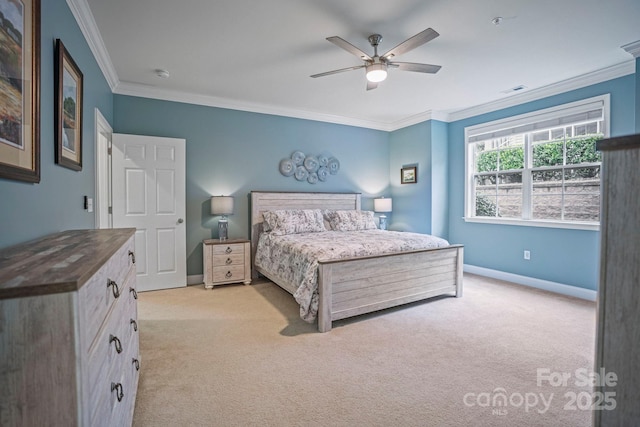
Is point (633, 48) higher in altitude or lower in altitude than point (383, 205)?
higher

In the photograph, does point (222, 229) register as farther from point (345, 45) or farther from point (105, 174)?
point (345, 45)

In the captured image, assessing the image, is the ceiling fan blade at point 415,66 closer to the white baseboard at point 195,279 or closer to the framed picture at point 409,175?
the framed picture at point 409,175

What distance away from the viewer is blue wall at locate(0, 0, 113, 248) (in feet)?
4.55

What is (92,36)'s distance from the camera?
8.68ft

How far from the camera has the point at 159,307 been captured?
11.2 ft

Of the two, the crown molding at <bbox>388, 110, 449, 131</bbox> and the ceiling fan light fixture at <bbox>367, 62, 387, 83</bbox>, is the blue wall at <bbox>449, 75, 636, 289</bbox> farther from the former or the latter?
the ceiling fan light fixture at <bbox>367, 62, 387, 83</bbox>

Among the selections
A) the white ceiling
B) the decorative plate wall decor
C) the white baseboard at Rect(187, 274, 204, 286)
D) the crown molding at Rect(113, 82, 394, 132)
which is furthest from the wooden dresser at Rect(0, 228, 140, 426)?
the decorative plate wall decor

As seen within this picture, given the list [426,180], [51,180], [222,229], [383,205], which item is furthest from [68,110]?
[426,180]

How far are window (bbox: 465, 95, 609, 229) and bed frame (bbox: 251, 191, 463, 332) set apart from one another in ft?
4.93

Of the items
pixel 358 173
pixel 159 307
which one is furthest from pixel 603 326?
pixel 358 173

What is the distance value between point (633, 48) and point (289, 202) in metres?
4.33

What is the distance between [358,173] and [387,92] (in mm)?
1789

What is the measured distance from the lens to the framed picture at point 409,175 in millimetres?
5449

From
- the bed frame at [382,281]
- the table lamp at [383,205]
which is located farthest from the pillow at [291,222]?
the table lamp at [383,205]
